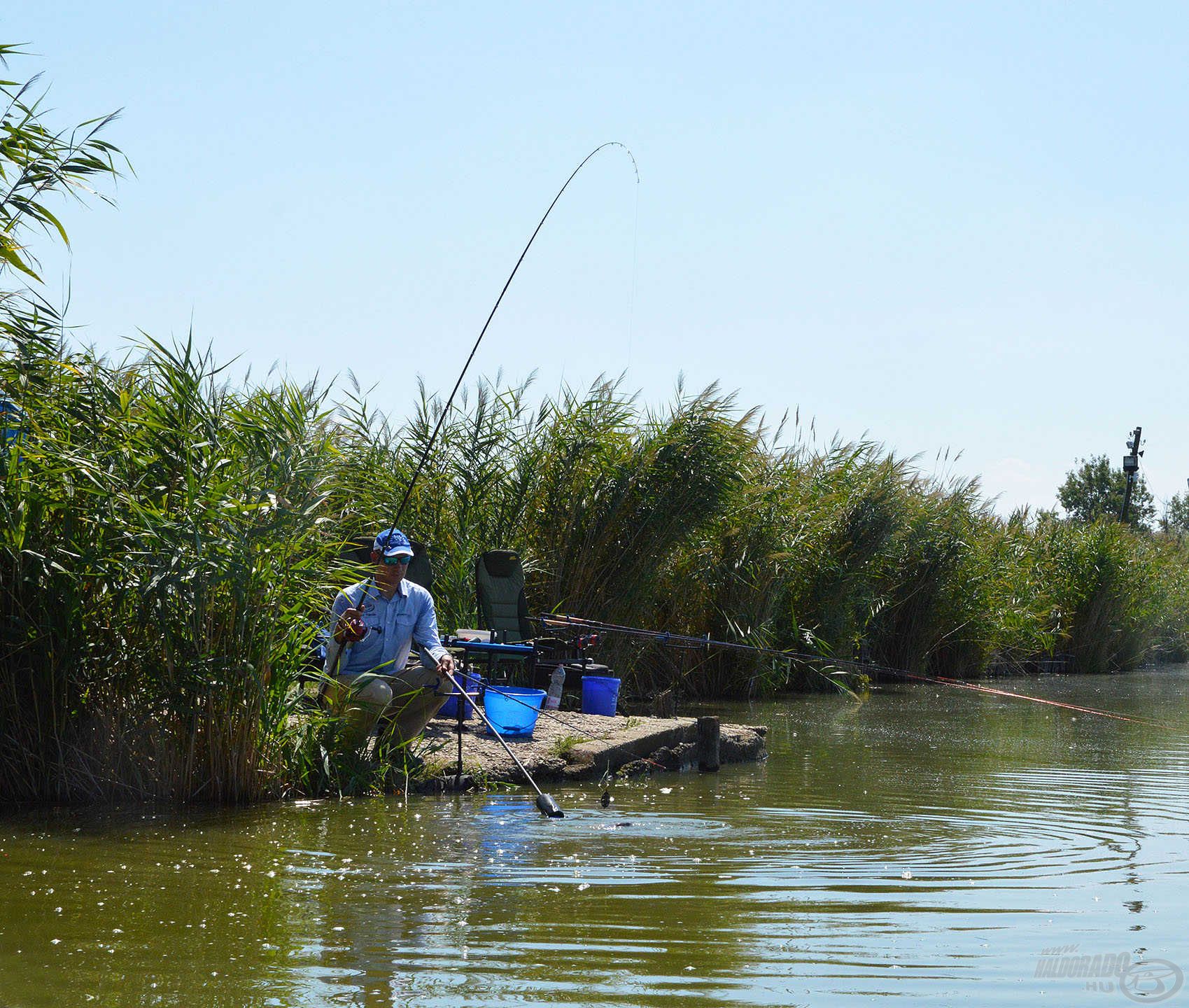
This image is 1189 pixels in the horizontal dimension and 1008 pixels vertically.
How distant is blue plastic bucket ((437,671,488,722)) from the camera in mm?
8477

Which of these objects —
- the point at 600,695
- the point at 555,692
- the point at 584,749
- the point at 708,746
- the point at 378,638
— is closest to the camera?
the point at 378,638

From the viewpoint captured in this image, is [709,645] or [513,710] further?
[709,645]

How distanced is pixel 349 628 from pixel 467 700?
146 cm

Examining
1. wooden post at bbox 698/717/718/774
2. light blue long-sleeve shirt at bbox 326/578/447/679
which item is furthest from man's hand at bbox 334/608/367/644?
wooden post at bbox 698/717/718/774

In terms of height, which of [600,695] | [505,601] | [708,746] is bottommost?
[708,746]

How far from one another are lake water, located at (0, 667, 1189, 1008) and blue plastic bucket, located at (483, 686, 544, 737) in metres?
0.76

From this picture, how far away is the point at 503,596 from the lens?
34.7 ft

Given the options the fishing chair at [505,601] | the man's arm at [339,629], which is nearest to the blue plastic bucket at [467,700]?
the man's arm at [339,629]

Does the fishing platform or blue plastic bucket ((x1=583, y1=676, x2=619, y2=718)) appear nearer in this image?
the fishing platform

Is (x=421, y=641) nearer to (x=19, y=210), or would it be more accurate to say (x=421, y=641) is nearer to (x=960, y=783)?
(x=19, y=210)

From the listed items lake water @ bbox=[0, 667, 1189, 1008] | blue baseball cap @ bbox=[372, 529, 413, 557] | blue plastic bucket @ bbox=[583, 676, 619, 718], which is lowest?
lake water @ bbox=[0, 667, 1189, 1008]

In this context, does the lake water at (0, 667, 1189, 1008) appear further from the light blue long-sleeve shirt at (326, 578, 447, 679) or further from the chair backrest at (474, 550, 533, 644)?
the chair backrest at (474, 550, 533, 644)

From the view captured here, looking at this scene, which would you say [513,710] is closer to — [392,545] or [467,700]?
[467,700]

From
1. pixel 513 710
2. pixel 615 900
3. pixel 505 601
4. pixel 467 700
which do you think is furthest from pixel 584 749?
pixel 615 900
